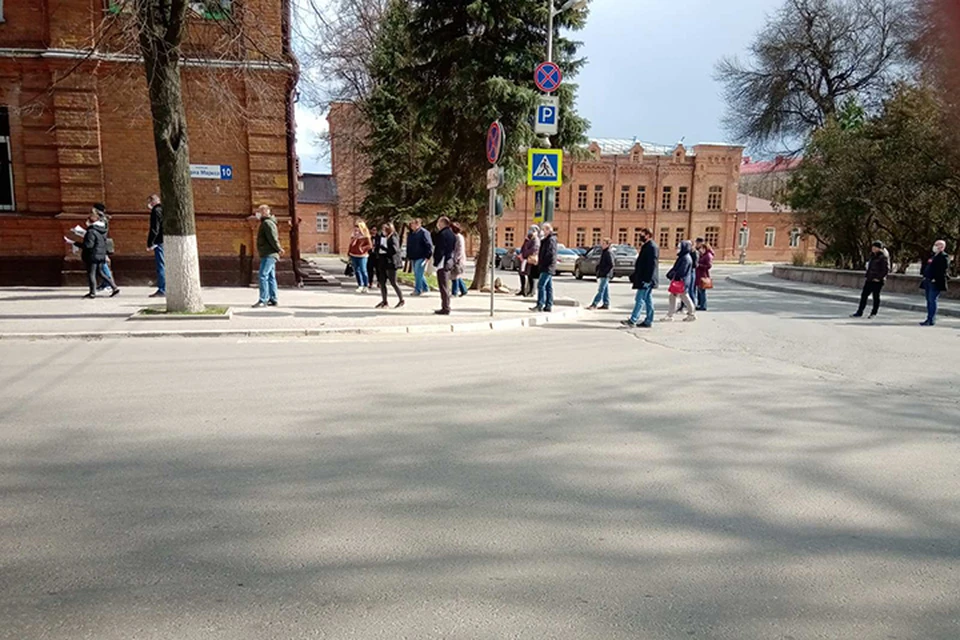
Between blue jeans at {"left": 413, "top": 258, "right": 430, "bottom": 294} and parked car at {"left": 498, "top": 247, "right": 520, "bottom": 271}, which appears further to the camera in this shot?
parked car at {"left": 498, "top": 247, "right": 520, "bottom": 271}

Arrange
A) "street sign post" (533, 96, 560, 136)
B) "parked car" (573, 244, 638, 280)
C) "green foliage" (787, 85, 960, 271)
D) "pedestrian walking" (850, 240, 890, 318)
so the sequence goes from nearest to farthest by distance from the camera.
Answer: "pedestrian walking" (850, 240, 890, 318), "street sign post" (533, 96, 560, 136), "green foliage" (787, 85, 960, 271), "parked car" (573, 244, 638, 280)

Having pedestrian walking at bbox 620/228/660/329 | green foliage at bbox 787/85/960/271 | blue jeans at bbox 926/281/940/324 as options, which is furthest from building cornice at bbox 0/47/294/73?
green foliage at bbox 787/85/960/271

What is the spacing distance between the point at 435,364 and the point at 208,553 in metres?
4.85

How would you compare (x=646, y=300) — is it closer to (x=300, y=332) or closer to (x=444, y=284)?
(x=444, y=284)

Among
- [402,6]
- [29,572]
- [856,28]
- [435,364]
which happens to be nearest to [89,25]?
[402,6]

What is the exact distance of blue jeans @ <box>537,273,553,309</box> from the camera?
42.9ft

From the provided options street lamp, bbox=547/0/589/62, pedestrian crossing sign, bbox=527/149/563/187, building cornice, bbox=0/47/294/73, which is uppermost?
street lamp, bbox=547/0/589/62

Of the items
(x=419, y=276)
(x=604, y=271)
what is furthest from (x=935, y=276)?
(x=419, y=276)

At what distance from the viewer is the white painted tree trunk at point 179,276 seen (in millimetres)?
10641

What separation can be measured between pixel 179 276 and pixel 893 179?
72.6 feet

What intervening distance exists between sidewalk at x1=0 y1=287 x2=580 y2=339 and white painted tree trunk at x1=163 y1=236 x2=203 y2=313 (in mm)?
566

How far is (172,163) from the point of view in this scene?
1043 centimetres

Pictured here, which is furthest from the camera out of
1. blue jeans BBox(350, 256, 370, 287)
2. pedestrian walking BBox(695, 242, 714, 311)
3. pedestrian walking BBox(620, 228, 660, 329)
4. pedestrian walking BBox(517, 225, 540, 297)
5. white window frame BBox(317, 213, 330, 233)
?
white window frame BBox(317, 213, 330, 233)

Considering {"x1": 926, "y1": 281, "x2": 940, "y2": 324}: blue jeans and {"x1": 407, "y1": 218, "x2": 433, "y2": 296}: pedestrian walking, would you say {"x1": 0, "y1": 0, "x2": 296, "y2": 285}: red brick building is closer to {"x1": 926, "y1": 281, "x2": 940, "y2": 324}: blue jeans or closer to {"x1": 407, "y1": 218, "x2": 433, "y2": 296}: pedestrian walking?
{"x1": 407, "y1": 218, "x2": 433, "y2": 296}: pedestrian walking
